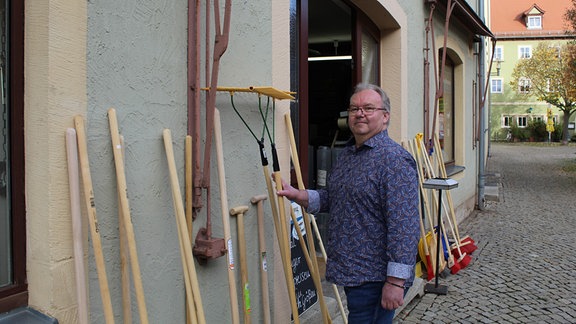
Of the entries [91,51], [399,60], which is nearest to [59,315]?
[91,51]

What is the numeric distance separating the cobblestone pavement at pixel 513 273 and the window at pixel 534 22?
42662 millimetres

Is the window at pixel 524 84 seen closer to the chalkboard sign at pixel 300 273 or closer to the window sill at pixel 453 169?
the window sill at pixel 453 169

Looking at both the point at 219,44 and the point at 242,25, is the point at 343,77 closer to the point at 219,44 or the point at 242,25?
the point at 242,25

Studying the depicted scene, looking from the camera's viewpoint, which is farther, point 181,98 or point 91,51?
point 181,98

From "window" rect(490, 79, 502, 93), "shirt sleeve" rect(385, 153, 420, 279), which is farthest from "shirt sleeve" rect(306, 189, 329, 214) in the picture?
"window" rect(490, 79, 502, 93)

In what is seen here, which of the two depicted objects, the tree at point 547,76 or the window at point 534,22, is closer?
the tree at point 547,76

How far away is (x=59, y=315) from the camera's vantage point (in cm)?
180

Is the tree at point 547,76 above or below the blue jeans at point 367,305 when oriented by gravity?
above

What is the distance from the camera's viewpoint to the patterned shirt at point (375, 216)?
2.31 meters

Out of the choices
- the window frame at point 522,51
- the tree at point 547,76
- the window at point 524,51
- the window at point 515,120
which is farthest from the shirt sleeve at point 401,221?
the window at point 524,51

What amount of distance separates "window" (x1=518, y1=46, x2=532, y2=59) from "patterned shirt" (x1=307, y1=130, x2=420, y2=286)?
5000 cm

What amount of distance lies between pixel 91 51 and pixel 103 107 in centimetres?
21

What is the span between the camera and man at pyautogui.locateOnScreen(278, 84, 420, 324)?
231 cm

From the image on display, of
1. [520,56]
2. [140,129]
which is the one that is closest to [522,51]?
[520,56]
